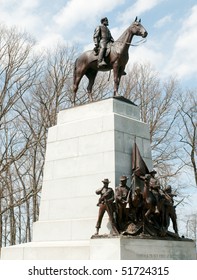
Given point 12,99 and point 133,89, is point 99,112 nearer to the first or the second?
point 12,99

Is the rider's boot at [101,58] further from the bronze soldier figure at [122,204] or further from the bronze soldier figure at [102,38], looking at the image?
the bronze soldier figure at [122,204]

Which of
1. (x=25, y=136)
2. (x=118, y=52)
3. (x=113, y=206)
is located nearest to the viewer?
(x=113, y=206)

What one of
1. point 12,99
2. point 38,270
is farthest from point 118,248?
point 12,99

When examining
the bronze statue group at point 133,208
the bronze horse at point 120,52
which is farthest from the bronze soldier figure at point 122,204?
the bronze horse at point 120,52

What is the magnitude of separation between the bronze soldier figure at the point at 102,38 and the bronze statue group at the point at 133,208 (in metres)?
4.83

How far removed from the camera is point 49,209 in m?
12.6

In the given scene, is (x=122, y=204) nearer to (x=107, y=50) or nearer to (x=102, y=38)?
(x=107, y=50)

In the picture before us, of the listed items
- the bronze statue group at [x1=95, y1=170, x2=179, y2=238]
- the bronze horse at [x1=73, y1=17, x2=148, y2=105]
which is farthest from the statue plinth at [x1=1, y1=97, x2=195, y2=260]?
the bronze horse at [x1=73, y1=17, x2=148, y2=105]

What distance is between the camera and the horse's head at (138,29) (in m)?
13.2

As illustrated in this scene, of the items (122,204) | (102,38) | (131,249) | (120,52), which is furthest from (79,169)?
(102,38)

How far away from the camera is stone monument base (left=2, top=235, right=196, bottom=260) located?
9734 millimetres

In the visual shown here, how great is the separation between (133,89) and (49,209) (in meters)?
18.8

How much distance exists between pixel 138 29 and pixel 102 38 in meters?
1.35

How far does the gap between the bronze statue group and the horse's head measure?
199 inches
